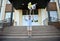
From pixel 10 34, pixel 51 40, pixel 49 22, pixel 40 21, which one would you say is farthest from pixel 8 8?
pixel 51 40

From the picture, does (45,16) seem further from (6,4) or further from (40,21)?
(6,4)

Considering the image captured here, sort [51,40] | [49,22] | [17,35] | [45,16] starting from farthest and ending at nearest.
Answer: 1. [45,16]
2. [49,22]
3. [17,35]
4. [51,40]

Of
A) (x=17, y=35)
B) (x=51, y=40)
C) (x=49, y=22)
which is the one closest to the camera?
(x=51, y=40)

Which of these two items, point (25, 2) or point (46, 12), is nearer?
point (25, 2)

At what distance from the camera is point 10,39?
1035cm

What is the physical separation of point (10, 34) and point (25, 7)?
825 cm

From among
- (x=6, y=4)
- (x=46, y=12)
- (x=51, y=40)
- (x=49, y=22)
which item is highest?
(x=6, y=4)

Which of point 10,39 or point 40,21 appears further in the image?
point 40,21

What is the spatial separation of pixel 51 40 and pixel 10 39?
9.80 feet

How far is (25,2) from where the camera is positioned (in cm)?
1745

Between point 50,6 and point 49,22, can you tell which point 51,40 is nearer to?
point 49,22

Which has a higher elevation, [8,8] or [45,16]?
[8,8]

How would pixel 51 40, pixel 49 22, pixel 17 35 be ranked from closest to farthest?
1. pixel 51 40
2. pixel 17 35
3. pixel 49 22

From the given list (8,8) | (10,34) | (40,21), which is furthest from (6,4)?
(10,34)
